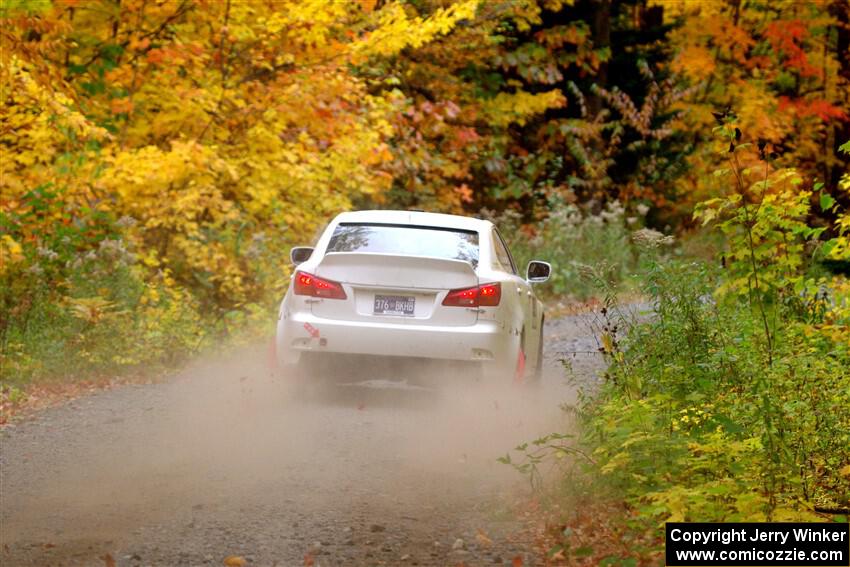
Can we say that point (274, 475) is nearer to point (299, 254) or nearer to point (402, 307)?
point (402, 307)

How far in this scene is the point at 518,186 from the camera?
29.6 metres

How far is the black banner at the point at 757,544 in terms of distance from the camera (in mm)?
6219

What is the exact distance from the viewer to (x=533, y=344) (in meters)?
13.2

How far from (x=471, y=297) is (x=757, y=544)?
545 centimetres

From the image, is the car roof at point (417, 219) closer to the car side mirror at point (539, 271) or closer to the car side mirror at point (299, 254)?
the car side mirror at point (299, 254)

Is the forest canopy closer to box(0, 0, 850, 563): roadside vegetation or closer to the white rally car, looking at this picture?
box(0, 0, 850, 563): roadside vegetation

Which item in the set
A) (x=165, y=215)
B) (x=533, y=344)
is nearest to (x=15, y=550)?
(x=533, y=344)

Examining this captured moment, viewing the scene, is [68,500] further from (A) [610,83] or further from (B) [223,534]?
(A) [610,83]

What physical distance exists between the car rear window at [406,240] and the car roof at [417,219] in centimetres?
4

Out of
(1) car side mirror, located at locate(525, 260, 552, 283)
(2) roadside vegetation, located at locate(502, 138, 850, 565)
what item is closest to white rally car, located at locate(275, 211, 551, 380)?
(1) car side mirror, located at locate(525, 260, 552, 283)

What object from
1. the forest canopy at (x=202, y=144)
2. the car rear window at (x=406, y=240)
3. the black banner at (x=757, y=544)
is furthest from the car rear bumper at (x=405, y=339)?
the black banner at (x=757, y=544)

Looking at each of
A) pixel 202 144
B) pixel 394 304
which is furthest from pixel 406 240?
pixel 202 144

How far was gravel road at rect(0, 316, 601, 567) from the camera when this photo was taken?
23.3 feet

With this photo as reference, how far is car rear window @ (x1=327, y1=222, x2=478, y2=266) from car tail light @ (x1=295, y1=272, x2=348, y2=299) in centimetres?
41
